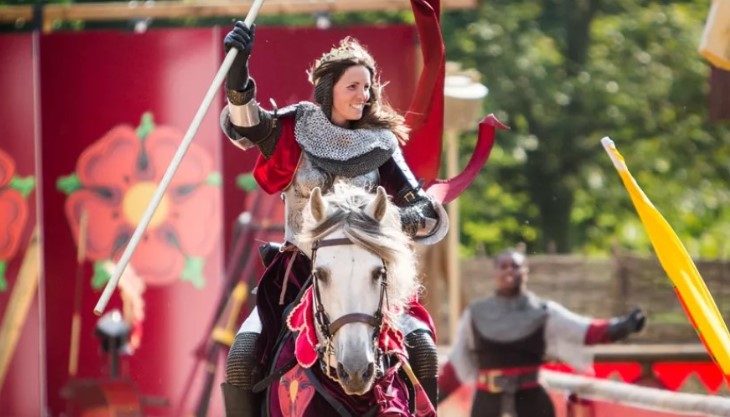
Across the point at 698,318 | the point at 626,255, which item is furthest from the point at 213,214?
the point at 698,318

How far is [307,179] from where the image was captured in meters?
6.53

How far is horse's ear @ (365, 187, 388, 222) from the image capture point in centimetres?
585

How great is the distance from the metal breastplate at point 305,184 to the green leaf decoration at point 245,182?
579 centimetres

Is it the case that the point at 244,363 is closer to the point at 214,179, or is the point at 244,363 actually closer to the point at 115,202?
the point at 214,179

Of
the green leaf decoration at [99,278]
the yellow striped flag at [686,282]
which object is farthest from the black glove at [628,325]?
the green leaf decoration at [99,278]

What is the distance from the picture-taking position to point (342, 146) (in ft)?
21.3

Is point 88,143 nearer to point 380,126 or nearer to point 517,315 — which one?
point 517,315

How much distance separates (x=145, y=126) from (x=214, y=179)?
651 millimetres

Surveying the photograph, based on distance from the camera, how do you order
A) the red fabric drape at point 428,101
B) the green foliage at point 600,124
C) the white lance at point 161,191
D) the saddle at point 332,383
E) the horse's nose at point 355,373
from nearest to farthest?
1. the horse's nose at point 355,373
2. the saddle at point 332,383
3. the white lance at point 161,191
4. the red fabric drape at point 428,101
5. the green foliage at point 600,124

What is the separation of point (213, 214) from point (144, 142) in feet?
2.43

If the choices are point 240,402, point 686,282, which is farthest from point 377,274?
point 686,282

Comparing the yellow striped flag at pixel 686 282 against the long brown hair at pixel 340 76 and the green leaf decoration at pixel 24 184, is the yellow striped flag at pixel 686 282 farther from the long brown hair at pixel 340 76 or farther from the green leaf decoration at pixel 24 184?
the green leaf decoration at pixel 24 184

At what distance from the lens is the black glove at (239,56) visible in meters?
6.44

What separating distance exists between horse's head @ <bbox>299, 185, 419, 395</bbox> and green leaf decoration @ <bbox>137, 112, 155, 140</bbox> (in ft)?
22.4
